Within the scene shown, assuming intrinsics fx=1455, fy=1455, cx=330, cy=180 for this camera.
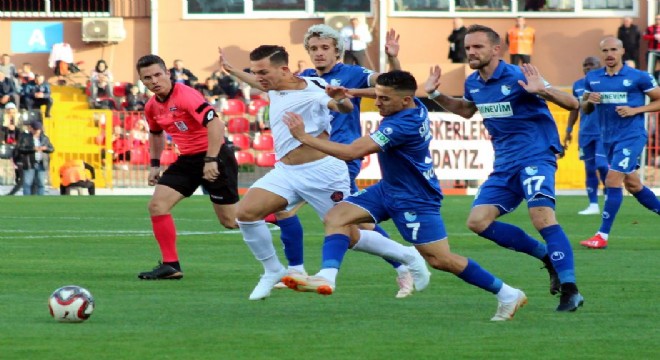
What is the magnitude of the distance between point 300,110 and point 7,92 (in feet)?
73.5

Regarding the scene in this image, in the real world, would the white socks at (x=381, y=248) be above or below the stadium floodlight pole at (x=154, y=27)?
below

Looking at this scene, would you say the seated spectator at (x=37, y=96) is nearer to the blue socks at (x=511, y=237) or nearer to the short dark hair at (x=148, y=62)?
the short dark hair at (x=148, y=62)

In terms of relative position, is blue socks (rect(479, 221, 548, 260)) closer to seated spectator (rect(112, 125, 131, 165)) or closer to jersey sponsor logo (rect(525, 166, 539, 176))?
jersey sponsor logo (rect(525, 166, 539, 176))

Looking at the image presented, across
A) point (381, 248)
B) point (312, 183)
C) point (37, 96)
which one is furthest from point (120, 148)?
point (381, 248)

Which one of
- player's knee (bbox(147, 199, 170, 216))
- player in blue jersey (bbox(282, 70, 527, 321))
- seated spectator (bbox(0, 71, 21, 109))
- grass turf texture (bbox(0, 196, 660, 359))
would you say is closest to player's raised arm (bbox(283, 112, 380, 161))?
player in blue jersey (bbox(282, 70, 527, 321))

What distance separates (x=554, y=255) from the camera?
10.0m

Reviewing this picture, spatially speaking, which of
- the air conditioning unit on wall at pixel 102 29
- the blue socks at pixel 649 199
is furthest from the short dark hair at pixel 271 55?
the air conditioning unit on wall at pixel 102 29

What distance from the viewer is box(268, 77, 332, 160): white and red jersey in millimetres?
10539

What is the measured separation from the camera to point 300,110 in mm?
10539

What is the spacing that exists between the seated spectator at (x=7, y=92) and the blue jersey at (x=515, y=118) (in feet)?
72.0

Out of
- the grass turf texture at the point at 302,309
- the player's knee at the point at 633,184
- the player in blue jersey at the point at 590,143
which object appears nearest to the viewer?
the grass turf texture at the point at 302,309

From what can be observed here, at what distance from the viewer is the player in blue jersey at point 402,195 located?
362 inches

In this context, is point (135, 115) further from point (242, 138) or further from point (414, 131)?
point (414, 131)

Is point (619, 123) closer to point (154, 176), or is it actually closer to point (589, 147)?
point (589, 147)
